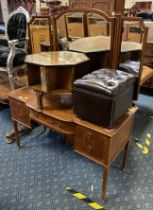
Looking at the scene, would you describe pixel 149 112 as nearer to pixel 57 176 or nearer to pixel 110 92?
pixel 57 176

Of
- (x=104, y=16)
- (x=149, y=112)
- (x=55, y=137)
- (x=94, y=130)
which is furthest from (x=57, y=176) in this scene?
(x=149, y=112)

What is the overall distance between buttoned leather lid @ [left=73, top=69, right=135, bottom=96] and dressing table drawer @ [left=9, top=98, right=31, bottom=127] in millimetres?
702

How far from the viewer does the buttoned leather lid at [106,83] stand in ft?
3.83

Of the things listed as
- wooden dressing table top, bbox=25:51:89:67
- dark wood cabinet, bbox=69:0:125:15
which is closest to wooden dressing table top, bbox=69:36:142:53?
wooden dressing table top, bbox=25:51:89:67

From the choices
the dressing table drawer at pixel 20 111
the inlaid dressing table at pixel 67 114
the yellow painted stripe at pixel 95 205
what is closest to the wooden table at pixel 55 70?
the inlaid dressing table at pixel 67 114

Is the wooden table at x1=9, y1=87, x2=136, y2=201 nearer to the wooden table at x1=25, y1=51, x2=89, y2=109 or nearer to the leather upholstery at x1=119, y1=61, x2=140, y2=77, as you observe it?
the wooden table at x1=25, y1=51, x2=89, y2=109

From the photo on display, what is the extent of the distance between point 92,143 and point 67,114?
0.30 m

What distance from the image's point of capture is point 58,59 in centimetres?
145

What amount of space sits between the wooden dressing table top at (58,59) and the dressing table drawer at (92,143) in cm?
46

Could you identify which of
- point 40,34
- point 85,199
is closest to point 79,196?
point 85,199

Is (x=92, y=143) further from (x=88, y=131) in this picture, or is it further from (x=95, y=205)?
(x=95, y=205)

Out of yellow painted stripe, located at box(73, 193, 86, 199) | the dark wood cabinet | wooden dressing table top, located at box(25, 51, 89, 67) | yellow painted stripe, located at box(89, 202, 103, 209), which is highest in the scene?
the dark wood cabinet

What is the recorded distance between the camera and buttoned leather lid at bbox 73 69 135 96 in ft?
3.83

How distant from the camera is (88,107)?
126cm
